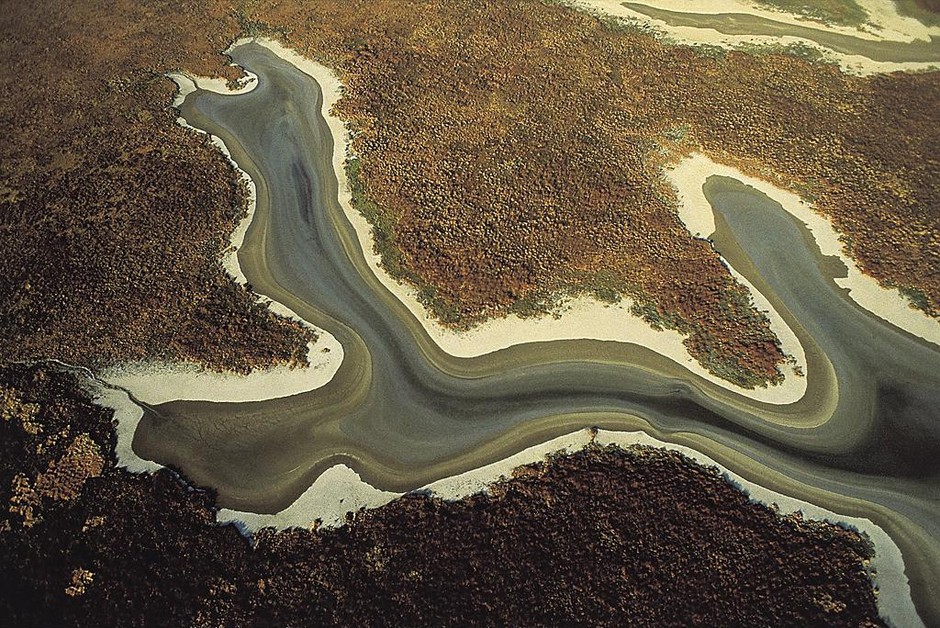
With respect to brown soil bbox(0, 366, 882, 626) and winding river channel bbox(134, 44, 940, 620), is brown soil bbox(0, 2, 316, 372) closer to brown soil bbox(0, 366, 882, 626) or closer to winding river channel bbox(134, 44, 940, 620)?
winding river channel bbox(134, 44, 940, 620)

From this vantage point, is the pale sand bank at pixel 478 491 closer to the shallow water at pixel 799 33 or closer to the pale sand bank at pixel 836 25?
the shallow water at pixel 799 33

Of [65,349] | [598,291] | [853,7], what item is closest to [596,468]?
[598,291]

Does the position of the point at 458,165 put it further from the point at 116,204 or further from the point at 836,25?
the point at 836,25

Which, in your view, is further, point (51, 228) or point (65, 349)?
point (51, 228)

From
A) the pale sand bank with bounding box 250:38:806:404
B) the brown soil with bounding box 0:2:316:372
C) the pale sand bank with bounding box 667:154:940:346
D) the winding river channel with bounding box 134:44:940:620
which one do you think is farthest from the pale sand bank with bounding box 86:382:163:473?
the pale sand bank with bounding box 667:154:940:346

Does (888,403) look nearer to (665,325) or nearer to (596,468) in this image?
(665,325)

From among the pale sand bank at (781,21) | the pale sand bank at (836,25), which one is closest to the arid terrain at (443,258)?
the pale sand bank at (781,21)

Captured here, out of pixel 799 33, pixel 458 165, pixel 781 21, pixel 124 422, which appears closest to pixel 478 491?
pixel 124 422

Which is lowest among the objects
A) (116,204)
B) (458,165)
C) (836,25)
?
(116,204)
